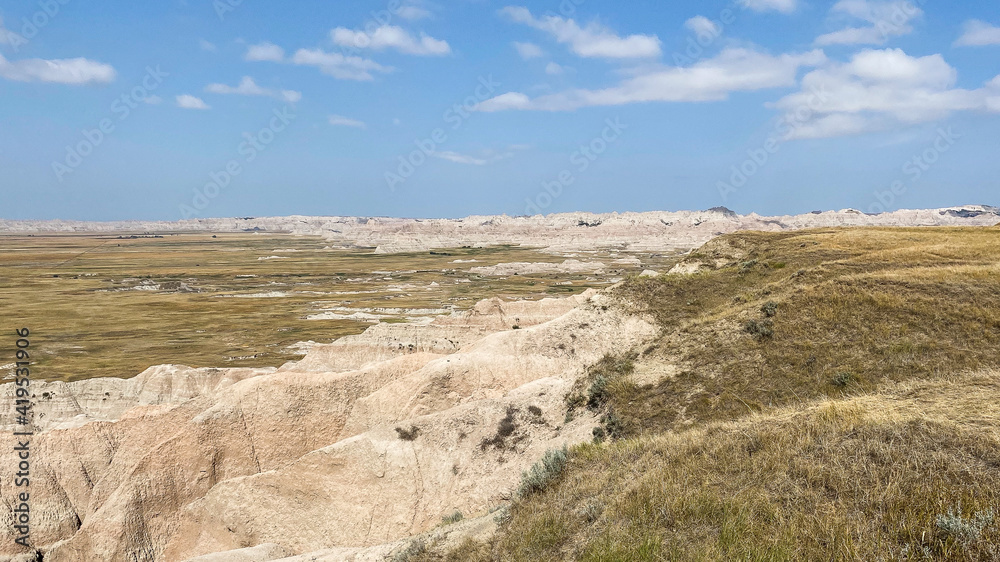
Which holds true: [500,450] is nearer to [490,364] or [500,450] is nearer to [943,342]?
[490,364]

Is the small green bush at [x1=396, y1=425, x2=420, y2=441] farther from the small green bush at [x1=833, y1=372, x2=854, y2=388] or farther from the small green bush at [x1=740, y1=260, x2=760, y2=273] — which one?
the small green bush at [x1=740, y1=260, x2=760, y2=273]

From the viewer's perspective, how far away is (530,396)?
20.8 metres

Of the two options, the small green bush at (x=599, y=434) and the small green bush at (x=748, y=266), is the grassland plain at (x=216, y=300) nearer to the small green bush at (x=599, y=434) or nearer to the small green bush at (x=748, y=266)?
the small green bush at (x=748, y=266)

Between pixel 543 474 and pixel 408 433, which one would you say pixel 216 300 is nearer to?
pixel 408 433

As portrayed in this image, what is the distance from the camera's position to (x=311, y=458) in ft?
63.6

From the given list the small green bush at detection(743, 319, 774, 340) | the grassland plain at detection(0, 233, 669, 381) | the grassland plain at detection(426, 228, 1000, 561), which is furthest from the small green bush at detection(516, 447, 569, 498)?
the grassland plain at detection(0, 233, 669, 381)

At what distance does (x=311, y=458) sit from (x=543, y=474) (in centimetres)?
1083

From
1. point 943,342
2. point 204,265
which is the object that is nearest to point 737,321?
point 943,342

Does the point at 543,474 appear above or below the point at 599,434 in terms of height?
above

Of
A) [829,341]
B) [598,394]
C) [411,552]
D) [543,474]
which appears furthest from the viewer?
[598,394]

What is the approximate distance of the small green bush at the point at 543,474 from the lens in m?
11.5

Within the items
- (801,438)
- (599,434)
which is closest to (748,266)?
(599,434)

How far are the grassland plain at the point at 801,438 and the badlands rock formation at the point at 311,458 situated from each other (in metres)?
2.36

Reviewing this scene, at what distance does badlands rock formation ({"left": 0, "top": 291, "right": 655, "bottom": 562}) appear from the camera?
1814cm
